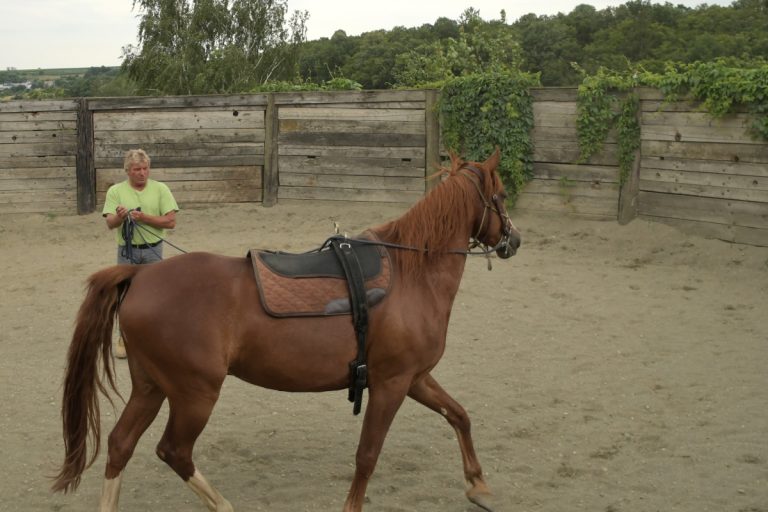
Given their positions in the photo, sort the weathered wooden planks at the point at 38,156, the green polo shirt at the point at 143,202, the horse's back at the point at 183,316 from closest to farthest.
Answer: the horse's back at the point at 183,316, the green polo shirt at the point at 143,202, the weathered wooden planks at the point at 38,156

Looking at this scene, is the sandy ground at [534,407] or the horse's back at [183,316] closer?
the horse's back at [183,316]

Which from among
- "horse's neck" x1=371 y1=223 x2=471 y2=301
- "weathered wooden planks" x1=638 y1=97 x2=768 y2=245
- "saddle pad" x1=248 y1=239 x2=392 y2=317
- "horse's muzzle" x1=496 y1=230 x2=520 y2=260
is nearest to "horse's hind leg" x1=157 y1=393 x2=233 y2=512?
"saddle pad" x1=248 y1=239 x2=392 y2=317

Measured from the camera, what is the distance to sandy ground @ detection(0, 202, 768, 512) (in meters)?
5.04

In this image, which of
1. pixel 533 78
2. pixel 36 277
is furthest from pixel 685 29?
pixel 36 277

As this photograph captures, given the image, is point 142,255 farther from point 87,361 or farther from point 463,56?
point 463,56

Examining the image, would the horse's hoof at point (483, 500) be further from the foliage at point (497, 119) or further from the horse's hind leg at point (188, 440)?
the foliage at point (497, 119)

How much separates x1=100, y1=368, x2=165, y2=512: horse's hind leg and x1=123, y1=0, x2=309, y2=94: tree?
2947cm

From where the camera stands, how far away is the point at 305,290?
441cm

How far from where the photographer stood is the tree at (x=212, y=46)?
33.2 m

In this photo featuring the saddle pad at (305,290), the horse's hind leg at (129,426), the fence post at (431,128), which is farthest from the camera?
the fence post at (431,128)

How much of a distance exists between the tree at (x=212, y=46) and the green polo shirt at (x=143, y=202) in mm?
26634

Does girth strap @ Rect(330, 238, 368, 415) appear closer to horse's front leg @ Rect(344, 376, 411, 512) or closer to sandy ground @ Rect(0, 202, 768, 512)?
horse's front leg @ Rect(344, 376, 411, 512)

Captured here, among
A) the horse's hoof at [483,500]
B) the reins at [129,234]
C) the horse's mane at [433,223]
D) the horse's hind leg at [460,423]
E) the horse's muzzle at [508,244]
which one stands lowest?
the horse's hoof at [483,500]

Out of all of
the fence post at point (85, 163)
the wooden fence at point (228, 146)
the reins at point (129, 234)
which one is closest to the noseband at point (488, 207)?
the reins at point (129, 234)
